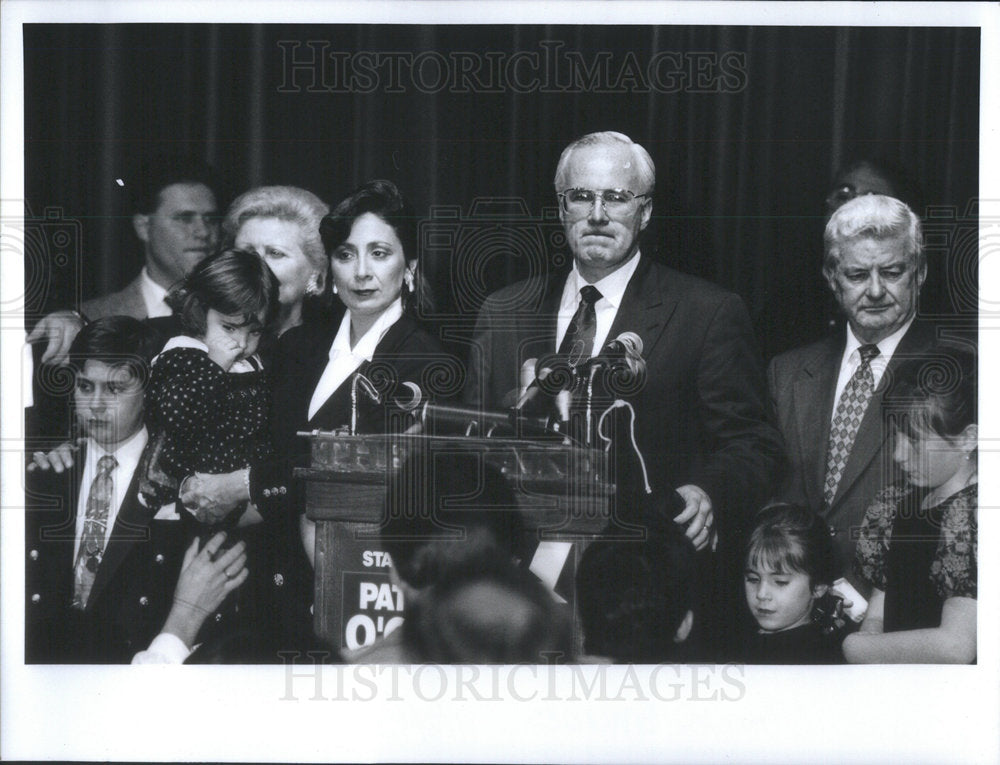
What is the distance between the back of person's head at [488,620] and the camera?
151 inches

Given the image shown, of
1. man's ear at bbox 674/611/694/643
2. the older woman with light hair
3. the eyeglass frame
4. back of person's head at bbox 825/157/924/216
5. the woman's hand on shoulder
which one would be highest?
back of person's head at bbox 825/157/924/216

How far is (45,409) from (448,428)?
1.40m

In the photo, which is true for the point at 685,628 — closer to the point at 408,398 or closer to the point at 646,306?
the point at 646,306

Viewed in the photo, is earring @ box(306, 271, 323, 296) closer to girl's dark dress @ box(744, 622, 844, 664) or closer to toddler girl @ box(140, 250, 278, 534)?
toddler girl @ box(140, 250, 278, 534)

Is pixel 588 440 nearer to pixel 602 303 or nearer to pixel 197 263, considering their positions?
pixel 602 303

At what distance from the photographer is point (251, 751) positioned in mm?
3918

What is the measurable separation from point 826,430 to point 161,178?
96.0 inches

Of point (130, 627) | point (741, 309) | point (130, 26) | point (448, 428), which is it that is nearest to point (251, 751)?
point (130, 627)

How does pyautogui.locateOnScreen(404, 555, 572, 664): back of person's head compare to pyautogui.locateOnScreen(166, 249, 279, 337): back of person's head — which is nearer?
pyautogui.locateOnScreen(404, 555, 572, 664): back of person's head

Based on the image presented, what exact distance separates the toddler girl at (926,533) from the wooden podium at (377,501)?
947 mm

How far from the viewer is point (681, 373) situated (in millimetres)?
3859

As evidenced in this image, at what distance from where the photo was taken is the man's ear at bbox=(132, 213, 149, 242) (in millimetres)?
3932

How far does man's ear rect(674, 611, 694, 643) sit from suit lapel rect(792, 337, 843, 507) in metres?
0.61

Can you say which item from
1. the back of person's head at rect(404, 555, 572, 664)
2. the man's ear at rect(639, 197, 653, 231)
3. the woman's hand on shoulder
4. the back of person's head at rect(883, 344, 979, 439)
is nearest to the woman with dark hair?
the woman's hand on shoulder
